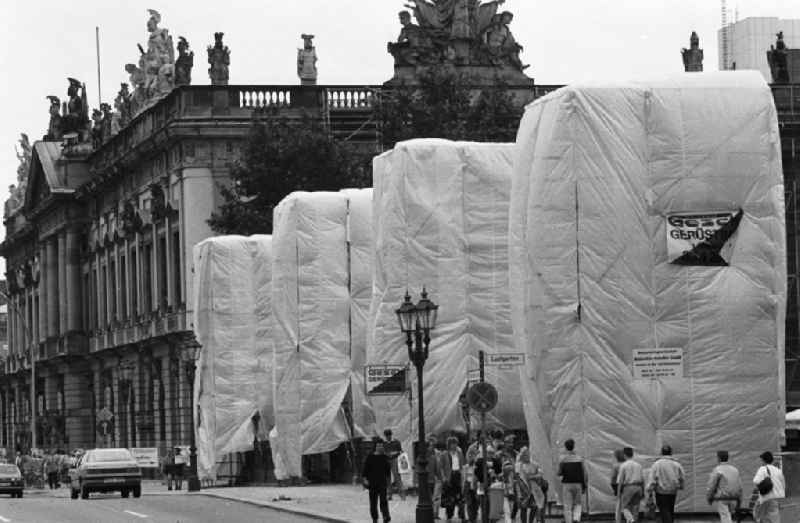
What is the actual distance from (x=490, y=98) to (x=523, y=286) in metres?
38.3

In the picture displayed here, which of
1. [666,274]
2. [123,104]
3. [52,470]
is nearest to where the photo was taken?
[666,274]

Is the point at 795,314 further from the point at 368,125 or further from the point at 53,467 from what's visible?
the point at 53,467

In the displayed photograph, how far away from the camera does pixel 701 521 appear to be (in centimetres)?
3584

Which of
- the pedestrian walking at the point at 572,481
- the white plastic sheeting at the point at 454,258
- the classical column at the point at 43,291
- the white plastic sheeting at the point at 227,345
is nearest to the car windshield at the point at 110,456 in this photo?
the white plastic sheeting at the point at 227,345

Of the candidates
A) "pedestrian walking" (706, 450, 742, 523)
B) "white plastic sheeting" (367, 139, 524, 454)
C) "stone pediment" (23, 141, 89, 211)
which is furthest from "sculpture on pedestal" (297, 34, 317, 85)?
"pedestrian walking" (706, 450, 742, 523)

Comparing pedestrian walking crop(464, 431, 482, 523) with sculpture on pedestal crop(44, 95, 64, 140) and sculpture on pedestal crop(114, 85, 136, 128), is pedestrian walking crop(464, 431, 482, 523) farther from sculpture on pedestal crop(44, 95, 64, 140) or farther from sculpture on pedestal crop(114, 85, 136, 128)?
sculpture on pedestal crop(44, 95, 64, 140)

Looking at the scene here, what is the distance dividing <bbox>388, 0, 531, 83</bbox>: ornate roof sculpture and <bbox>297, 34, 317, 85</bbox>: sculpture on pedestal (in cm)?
406

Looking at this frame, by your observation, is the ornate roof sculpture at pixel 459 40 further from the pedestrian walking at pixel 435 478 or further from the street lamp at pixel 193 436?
the pedestrian walking at pixel 435 478

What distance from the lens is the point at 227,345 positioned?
6688 cm

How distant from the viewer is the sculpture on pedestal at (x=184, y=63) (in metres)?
85.8

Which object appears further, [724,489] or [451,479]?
[451,479]

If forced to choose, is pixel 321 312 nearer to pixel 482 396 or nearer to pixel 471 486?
pixel 471 486

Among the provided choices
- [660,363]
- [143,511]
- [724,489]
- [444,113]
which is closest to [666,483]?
[724,489]

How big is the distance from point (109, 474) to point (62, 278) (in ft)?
163
